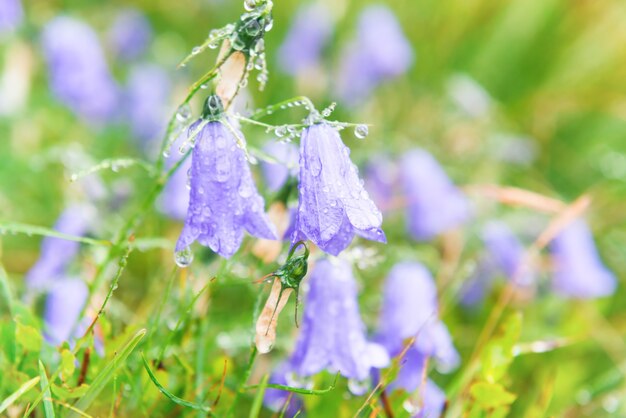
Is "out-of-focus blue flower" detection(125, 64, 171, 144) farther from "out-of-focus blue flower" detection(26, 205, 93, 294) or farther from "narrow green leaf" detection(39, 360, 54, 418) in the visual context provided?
"narrow green leaf" detection(39, 360, 54, 418)

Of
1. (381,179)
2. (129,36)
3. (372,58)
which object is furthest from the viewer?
(129,36)

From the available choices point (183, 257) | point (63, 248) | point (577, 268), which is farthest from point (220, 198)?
point (577, 268)

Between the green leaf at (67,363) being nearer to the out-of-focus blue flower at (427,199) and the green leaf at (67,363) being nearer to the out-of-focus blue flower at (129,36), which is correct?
the out-of-focus blue flower at (427,199)

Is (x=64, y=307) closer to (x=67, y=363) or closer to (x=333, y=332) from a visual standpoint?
(x=67, y=363)

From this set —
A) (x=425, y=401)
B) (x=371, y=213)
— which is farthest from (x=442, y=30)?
(x=371, y=213)

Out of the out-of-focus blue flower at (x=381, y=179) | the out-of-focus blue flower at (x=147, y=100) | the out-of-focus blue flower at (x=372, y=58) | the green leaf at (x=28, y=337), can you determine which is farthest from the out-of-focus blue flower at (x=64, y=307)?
the out-of-focus blue flower at (x=372, y=58)

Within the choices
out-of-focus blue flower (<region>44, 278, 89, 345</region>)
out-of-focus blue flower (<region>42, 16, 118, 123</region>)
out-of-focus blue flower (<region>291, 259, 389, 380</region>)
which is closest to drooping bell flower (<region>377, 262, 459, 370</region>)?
out-of-focus blue flower (<region>291, 259, 389, 380</region>)
